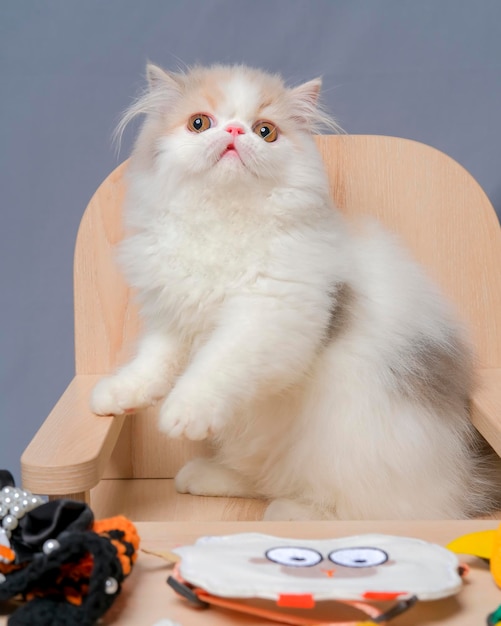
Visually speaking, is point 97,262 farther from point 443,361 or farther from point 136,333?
point 443,361

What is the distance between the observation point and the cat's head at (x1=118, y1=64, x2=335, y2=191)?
1260mm

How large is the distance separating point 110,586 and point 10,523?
0.16 meters

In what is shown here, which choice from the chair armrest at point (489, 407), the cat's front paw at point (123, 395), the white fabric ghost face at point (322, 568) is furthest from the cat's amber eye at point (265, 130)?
the white fabric ghost face at point (322, 568)

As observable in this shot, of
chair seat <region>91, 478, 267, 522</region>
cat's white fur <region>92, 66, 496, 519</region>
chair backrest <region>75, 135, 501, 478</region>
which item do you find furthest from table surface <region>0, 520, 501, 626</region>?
chair backrest <region>75, 135, 501, 478</region>

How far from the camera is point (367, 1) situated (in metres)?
1.94

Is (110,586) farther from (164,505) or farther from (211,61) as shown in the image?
(211,61)

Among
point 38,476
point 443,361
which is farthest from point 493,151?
point 38,476

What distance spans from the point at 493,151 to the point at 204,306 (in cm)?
108

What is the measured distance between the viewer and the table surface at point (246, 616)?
2.45 ft

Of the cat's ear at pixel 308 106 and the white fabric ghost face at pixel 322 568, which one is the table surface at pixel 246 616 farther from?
the cat's ear at pixel 308 106

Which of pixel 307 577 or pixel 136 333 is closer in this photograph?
pixel 307 577

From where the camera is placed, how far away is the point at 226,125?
1.29 metres

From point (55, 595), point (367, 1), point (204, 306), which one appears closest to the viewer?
point (55, 595)

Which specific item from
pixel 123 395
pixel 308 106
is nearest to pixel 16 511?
pixel 123 395
